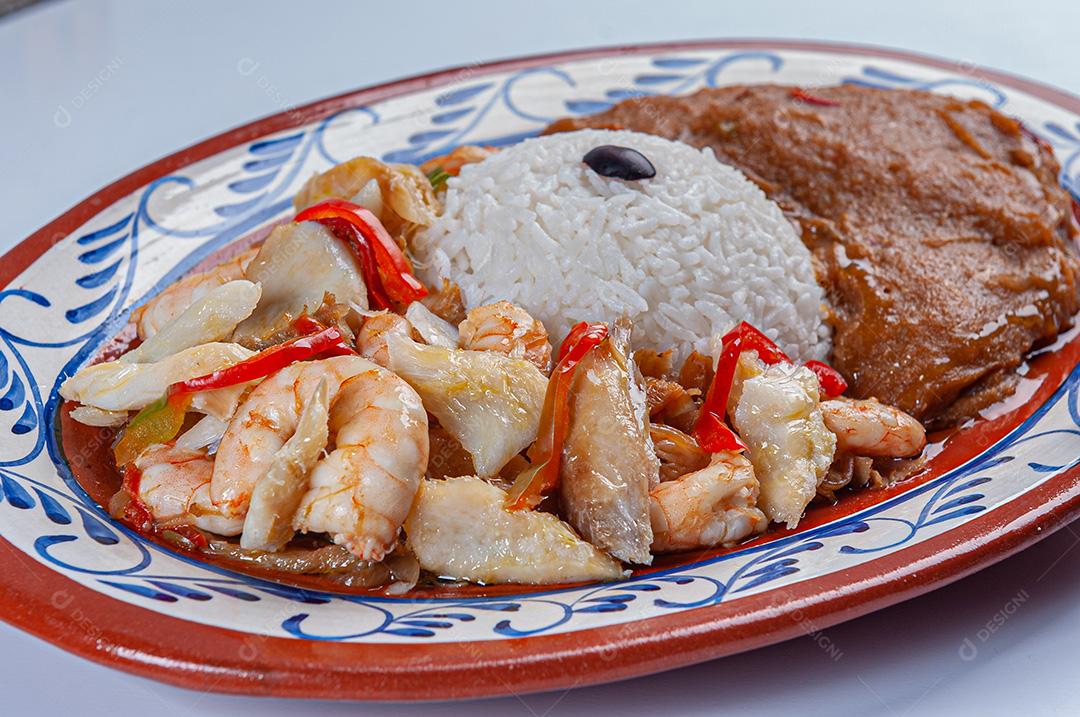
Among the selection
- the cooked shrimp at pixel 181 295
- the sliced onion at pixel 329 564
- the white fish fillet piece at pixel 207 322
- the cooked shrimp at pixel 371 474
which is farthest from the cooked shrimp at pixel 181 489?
the cooked shrimp at pixel 181 295

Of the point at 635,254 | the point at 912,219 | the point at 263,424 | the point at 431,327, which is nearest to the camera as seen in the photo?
the point at 263,424

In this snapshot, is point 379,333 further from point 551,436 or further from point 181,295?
point 181,295

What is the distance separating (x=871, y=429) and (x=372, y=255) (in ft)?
5.62

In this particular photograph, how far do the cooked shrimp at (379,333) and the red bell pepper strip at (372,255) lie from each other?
0.23 meters

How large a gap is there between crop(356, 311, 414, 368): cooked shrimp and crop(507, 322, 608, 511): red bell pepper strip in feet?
1.64

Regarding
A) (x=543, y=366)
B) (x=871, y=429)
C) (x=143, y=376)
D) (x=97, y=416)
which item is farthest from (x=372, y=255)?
(x=871, y=429)

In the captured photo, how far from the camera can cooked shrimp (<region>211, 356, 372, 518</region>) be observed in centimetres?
314

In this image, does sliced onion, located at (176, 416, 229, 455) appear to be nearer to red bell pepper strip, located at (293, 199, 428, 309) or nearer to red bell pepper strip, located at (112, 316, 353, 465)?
red bell pepper strip, located at (112, 316, 353, 465)

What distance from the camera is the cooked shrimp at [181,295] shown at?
160 inches

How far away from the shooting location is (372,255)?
407cm

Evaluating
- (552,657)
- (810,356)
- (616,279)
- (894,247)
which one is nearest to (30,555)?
(552,657)

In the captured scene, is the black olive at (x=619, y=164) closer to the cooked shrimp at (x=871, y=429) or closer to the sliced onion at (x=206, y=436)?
the cooked shrimp at (x=871, y=429)

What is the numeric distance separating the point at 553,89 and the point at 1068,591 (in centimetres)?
355

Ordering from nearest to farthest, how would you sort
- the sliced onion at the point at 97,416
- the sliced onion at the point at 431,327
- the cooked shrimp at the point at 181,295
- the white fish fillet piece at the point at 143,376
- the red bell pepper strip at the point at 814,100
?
the white fish fillet piece at the point at 143,376 < the sliced onion at the point at 97,416 < the sliced onion at the point at 431,327 < the cooked shrimp at the point at 181,295 < the red bell pepper strip at the point at 814,100
